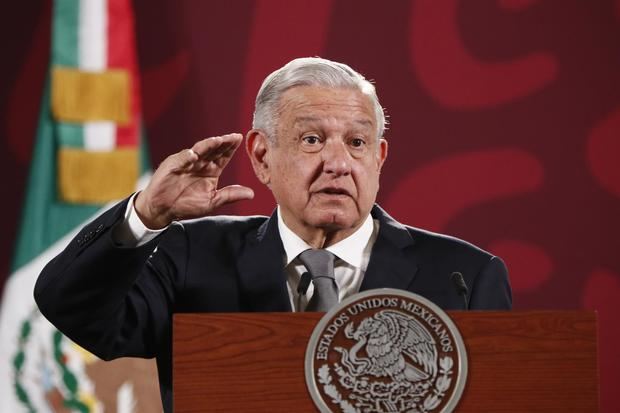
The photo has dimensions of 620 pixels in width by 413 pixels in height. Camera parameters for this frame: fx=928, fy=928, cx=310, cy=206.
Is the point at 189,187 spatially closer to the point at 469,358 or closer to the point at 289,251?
the point at 289,251

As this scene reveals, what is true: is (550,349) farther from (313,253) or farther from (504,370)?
(313,253)

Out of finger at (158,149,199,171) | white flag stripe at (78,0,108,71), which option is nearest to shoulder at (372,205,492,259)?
finger at (158,149,199,171)

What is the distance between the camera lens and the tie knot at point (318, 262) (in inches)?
68.8

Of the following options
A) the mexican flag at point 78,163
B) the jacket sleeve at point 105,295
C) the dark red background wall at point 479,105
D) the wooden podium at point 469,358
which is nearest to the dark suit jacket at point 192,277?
the jacket sleeve at point 105,295

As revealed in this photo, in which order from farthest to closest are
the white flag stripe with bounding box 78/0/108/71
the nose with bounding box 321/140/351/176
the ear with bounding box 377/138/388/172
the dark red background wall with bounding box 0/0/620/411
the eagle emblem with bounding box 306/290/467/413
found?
the dark red background wall with bounding box 0/0/620/411 < the white flag stripe with bounding box 78/0/108/71 < the ear with bounding box 377/138/388/172 < the nose with bounding box 321/140/351/176 < the eagle emblem with bounding box 306/290/467/413

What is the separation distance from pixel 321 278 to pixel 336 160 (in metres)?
0.25

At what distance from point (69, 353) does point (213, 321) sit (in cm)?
206

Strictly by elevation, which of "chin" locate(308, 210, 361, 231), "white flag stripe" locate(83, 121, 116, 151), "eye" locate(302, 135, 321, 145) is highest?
"eye" locate(302, 135, 321, 145)

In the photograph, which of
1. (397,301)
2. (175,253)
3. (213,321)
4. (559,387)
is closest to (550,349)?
(559,387)

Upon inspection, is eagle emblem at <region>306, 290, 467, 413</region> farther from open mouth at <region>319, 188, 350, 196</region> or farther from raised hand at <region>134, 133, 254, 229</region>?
open mouth at <region>319, 188, 350, 196</region>

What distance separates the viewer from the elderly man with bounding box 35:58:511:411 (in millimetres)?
1684

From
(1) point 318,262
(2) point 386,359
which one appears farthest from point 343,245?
(2) point 386,359

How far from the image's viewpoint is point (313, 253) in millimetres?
1807

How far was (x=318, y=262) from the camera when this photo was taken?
1775 millimetres
